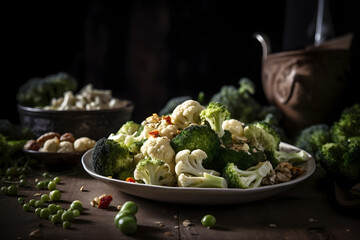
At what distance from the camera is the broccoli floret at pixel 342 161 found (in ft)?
5.52

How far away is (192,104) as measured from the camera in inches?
70.7

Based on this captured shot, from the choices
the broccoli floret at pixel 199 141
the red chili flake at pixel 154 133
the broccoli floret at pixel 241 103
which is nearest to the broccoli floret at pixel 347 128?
the broccoli floret at pixel 241 103

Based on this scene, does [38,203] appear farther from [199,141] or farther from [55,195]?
[199,141]

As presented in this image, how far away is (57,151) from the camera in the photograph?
6.72ft

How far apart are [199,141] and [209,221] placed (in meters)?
0.33

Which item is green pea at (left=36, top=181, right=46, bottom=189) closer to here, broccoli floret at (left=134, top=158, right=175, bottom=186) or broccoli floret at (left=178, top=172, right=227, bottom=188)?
broccoli floret at (left=134, top=158, right=175, bottom=186)

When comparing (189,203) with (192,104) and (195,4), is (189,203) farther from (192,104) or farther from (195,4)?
(195,4)

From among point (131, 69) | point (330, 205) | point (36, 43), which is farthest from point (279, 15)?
point (330, 205)

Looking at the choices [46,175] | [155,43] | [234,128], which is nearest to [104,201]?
[46,175]

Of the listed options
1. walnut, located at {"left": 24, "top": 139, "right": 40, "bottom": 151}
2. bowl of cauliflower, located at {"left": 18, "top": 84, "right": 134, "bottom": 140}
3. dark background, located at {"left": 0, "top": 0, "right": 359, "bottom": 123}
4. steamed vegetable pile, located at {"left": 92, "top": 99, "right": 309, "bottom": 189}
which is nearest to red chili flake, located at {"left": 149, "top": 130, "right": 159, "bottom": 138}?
steamed vegetable pile, located at {"left": 92, "top": 99, "right": 309, "bottom": 189}

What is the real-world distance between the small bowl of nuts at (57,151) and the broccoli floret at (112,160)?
405mm

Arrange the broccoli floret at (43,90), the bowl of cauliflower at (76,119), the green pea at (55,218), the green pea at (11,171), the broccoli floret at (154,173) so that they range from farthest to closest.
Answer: the broccoli floret at (43,90), the bowl of cauliflower at (76,119), the green pea at (11,171), the broccoli floret at (154,173), the green pea at (55,218)

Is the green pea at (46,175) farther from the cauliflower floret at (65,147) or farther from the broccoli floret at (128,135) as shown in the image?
the broccoli floret at (128,135)

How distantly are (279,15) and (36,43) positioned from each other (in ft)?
7.13
